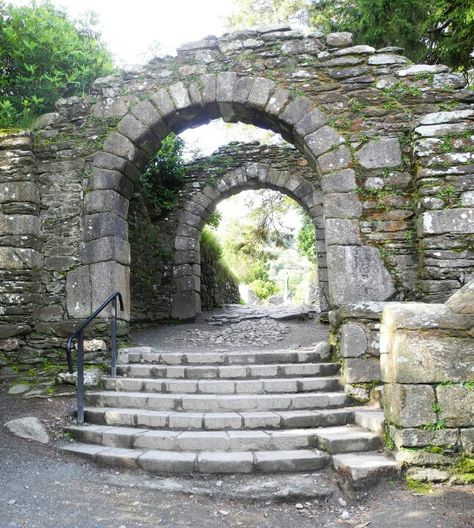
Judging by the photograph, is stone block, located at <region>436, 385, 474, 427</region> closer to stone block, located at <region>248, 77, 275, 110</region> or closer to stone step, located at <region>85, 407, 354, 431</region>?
stone step, located at <region>85, 407, 354, 431</region>

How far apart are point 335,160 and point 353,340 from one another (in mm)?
1966

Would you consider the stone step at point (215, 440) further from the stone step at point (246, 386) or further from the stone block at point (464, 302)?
the stone block at point (464, 302)

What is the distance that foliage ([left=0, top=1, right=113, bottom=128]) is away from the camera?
6305 millimetres

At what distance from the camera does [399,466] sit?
3.24m

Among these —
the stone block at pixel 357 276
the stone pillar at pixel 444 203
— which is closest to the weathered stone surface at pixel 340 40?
the stone pillar at pixel 444 203

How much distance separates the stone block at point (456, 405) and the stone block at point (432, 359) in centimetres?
7

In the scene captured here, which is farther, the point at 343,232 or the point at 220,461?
the point at 343,232

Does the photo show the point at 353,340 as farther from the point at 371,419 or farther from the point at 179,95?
the point at 179,95

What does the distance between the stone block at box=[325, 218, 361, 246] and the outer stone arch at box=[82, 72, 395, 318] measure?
1 centimetres

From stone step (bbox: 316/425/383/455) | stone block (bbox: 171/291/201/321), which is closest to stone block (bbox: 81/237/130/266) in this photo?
stone step (bbox: 316/425/383/455)

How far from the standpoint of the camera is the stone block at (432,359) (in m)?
3.24

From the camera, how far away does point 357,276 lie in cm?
508

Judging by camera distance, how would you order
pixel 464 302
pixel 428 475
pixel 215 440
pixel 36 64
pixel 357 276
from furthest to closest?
pixel 36 64
pixel 357 276
pixel 215 440
pixel 464 302
pixel 428 475

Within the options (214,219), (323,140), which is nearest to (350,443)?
(323,140)
